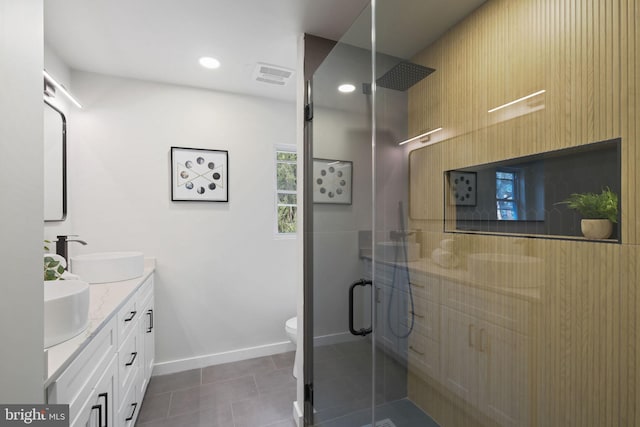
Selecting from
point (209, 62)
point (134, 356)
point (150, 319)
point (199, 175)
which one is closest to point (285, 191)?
point (199, 175)

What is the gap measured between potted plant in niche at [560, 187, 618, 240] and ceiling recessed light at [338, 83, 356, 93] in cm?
109

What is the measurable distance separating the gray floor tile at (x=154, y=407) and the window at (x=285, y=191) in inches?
65.4

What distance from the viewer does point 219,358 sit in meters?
2.61

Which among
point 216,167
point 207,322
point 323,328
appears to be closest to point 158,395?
point 207,322

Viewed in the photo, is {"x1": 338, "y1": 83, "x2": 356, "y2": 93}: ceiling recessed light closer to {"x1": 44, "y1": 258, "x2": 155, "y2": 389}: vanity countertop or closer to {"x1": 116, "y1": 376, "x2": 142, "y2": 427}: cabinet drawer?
{"x1": 44, "y1": 258, "x2": 155, "y2": 389}: vanity countertop

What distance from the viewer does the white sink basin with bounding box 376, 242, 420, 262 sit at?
1.09 m

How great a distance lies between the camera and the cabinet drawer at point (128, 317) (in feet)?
4.82

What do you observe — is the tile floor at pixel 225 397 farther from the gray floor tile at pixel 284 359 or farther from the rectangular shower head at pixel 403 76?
the rectangular shower head at pixel 403 76

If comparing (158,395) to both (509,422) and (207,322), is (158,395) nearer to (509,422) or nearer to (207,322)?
(207,322)

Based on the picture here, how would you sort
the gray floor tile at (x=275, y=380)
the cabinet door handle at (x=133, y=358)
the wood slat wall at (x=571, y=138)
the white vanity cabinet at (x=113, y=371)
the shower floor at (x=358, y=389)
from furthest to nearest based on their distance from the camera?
the gray floor tile at (x=275, y=380) → the cabinet door handle at (x=133, y=358) → the shower floor at (x=358, y=389) → the white vanity cabinet at (x=113, y=371) → the wood slat wall at (x=571, y=138)

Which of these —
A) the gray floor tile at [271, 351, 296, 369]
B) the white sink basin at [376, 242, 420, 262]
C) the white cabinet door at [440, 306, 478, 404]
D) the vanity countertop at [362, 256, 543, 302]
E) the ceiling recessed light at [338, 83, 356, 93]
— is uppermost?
the ceiling recessed light at [338, 83, 356, 93]

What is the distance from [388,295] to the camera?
1.28m

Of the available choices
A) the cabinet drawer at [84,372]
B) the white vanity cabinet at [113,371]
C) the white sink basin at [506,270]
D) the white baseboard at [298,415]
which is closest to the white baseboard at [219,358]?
the white vanity cabinet at [113,371]

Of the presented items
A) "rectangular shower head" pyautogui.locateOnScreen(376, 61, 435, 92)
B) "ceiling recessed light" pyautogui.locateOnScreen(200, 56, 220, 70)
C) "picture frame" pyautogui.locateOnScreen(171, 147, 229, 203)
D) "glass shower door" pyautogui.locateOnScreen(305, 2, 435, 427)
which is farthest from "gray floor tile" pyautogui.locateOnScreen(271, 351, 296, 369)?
"ceiling recessed light" pyautogui.locateOnScreen(200, 56, 220, 70)
